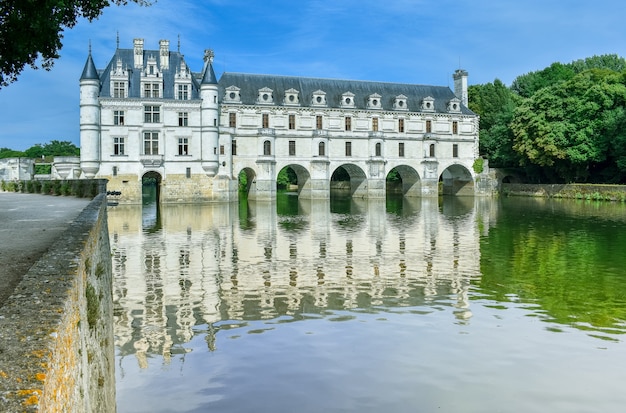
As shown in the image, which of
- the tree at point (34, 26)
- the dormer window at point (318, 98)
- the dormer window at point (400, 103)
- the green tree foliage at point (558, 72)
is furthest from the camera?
the green tree foliage at point (558, 72)

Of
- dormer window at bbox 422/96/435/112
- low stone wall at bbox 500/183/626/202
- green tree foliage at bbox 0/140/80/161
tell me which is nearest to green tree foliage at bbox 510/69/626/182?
low stone wall at bbox 500/183/626/202

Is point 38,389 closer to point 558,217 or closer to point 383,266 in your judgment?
point 383,266

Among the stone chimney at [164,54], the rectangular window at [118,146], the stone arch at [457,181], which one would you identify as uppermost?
the stone chimney at [164,54]

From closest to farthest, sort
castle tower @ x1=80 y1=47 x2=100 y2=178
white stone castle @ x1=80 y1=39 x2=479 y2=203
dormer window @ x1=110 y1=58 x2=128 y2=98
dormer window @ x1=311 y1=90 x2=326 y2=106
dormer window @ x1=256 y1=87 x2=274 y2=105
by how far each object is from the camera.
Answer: castle tower @ x1=80 y1=47 x2=100 y2=178, dormer window @ x1=110 y1=58 x2=128 y2=98, white stone castle @ x1=80 y1=39 x2=479 y2=203, dormer window @ x1=256 y1=87 x2=274 y2=105, dormer window @ x1=311 y1=90 x2=326 y2=106

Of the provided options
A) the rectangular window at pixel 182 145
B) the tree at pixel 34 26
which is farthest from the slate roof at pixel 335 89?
the tree at pixel 34 26

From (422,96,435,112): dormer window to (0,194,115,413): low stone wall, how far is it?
186 feet

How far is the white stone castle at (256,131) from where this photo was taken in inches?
1885

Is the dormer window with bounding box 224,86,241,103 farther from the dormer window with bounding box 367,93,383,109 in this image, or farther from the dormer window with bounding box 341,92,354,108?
the dormer window with bounding box 367,93,383,109

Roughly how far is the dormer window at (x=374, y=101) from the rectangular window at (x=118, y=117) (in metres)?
23.4

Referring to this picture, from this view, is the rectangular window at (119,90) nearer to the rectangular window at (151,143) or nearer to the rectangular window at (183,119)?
the rectangular window at (151,143)

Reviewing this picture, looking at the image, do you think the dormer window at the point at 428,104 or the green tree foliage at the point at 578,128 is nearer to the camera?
the green tree foliage at the point at 578,128

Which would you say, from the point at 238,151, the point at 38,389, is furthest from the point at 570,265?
the point at 238,151

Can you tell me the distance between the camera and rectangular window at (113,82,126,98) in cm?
4769

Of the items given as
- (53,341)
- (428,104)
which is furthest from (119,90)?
(53,341)
